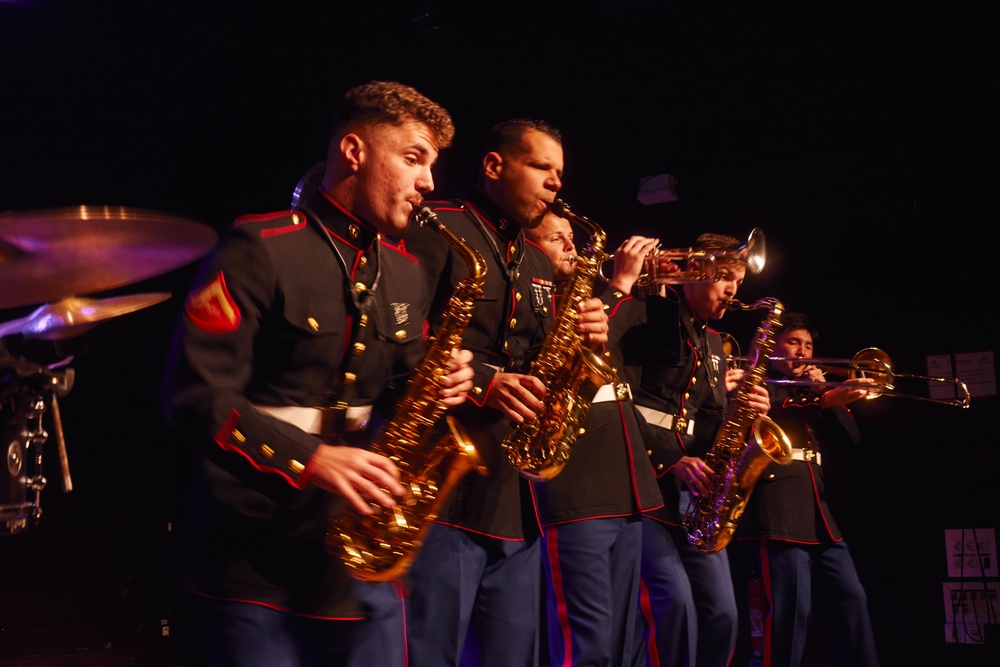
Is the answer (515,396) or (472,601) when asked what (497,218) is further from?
(472,601)

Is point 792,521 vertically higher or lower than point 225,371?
lower

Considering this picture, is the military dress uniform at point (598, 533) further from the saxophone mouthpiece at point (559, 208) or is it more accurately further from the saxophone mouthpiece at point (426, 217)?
the saxophone mouthpiece at point (426, 217)

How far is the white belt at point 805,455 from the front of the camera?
566 cm

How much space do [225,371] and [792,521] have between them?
4.33 metres

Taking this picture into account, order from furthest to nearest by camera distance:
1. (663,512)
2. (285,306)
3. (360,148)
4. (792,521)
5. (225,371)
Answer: (792,521) < (663,512) < (360,148) < (285,306) < (225,371)

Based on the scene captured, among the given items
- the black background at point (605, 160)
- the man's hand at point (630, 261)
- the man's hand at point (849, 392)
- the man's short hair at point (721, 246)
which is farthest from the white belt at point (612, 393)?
the black background at point (605, 160)

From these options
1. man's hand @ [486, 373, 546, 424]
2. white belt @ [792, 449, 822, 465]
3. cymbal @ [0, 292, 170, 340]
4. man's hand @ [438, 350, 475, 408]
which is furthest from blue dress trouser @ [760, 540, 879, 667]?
cymbal @ [0, 292, 170, 340]

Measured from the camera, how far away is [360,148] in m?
2.53

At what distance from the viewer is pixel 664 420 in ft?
15.1

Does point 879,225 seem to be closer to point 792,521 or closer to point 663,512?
point 792,521

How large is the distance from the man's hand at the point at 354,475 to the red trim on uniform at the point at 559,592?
1.59m

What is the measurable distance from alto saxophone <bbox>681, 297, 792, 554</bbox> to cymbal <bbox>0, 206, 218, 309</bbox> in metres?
3.60

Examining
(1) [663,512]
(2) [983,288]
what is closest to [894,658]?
(2) [983,288]

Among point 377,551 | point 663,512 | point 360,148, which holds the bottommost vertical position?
point 663,512
